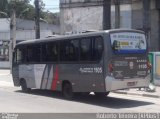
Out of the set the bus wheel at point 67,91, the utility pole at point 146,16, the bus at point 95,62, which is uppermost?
the utility pole at point 146,16

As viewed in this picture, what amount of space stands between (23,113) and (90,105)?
305cm

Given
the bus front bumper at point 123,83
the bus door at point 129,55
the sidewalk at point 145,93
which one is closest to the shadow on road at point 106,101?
the bus front bumper at point 123,83

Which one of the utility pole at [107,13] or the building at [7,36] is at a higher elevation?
the utility pole at [107,13]

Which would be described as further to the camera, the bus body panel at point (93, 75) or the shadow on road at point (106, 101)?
the shadow on road at point (106, 101)

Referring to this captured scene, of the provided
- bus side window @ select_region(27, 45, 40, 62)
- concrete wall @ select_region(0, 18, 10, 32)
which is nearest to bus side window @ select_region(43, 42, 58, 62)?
bus side window @ select_region(27, 45, 40, 62)

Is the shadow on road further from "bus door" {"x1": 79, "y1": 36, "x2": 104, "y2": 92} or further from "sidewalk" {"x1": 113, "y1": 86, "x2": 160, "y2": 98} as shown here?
"sidewalk" {"x1": 113, "y1": 86, "x2": 160, "y2": 98}

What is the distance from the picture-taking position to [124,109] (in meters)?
14.3

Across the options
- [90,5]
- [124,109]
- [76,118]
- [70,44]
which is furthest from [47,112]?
[90,5]

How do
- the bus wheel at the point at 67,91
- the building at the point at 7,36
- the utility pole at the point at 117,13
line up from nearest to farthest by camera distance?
the bus wheel at the point at 67,91
the utility pole at the point at 117,13
the building at the point at 7,36

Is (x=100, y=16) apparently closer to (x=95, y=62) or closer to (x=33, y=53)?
(x=33, y=53)

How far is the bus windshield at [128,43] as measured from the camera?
15.6 meters

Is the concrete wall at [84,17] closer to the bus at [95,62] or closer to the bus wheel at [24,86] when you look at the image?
the bus wheel at [24,86]

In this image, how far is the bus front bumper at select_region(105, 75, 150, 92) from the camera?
1525 centimetres

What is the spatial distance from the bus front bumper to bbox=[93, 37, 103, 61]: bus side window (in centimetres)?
92
